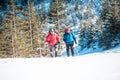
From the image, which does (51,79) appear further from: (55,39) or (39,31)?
(39,31)

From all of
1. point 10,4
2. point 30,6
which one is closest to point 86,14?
point 30,6

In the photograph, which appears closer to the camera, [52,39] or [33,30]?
[52,39]

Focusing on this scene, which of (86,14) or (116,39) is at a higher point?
(86,14)

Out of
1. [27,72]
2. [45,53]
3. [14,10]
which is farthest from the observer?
[45,53]

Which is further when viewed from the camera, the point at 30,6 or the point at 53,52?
the point at 30,6

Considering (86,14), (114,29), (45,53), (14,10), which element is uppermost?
(86,14)

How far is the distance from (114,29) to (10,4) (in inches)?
643

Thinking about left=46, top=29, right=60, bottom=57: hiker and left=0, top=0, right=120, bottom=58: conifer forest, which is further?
left=0, top=0, right=120, bottom=58: conifer forest

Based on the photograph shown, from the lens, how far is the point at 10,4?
35031mm

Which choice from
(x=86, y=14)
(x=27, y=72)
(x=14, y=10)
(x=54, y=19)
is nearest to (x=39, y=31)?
(x=54, y=19)

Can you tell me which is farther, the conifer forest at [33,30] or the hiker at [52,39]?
the conifer forest at [33,30]

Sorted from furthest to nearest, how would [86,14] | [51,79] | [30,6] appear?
1. [86,14]
2. [30,6]
3. [51,79]

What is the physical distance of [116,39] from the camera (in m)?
39.3

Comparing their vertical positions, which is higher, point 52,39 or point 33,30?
point 33,30
